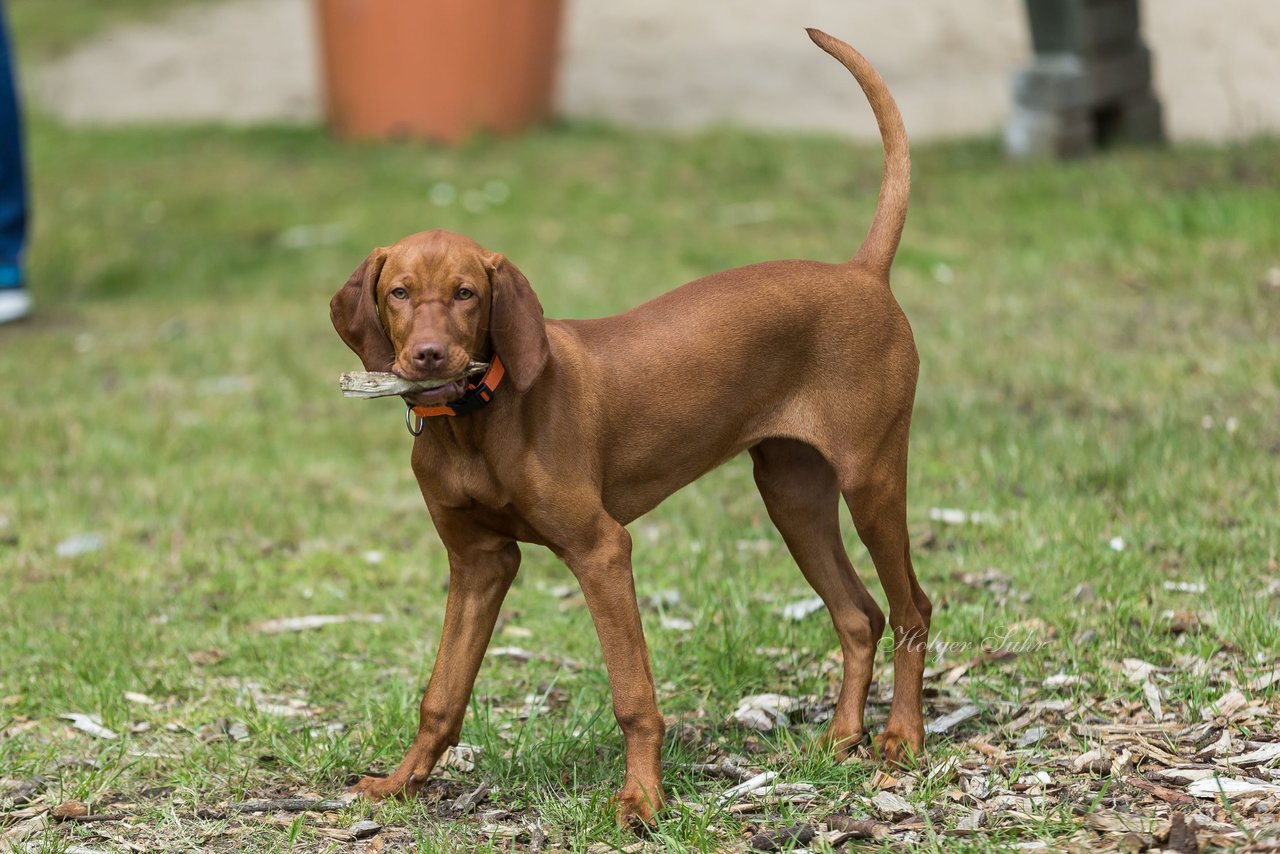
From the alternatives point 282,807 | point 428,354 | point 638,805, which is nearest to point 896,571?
point 638,805

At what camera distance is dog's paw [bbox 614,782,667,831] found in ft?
11.5

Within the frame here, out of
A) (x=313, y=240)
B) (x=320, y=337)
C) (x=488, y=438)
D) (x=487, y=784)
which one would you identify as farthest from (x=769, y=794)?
(x=313, y=240)

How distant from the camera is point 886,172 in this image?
4.03 meters

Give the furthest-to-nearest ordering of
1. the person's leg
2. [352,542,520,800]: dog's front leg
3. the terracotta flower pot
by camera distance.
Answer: the terracotta flower pot, the person's leg, [352,542,520,800]: dog's front leg

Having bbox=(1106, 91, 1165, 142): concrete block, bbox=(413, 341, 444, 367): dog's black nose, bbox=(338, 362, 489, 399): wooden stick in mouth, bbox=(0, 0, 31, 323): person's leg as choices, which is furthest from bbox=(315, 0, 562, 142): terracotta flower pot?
bbox=(413, 341, 444, 367): dog's black nose

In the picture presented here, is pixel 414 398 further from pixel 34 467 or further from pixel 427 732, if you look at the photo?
pixel 34 467

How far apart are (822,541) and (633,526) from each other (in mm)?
2015

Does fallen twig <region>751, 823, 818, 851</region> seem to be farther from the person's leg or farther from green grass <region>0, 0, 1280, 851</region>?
the person's leg

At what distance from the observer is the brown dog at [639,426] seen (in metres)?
3.41

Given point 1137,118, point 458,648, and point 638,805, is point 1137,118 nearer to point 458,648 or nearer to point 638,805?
point 458,648

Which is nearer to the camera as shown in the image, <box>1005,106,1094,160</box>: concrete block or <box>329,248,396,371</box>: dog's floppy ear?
<box>329,248,396,371</box>: dog's floppy ear

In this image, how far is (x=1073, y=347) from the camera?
734cm

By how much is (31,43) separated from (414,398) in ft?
53.6

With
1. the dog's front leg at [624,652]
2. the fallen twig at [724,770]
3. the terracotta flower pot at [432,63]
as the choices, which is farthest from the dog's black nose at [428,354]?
the terracotta flower pot at [432,63]
